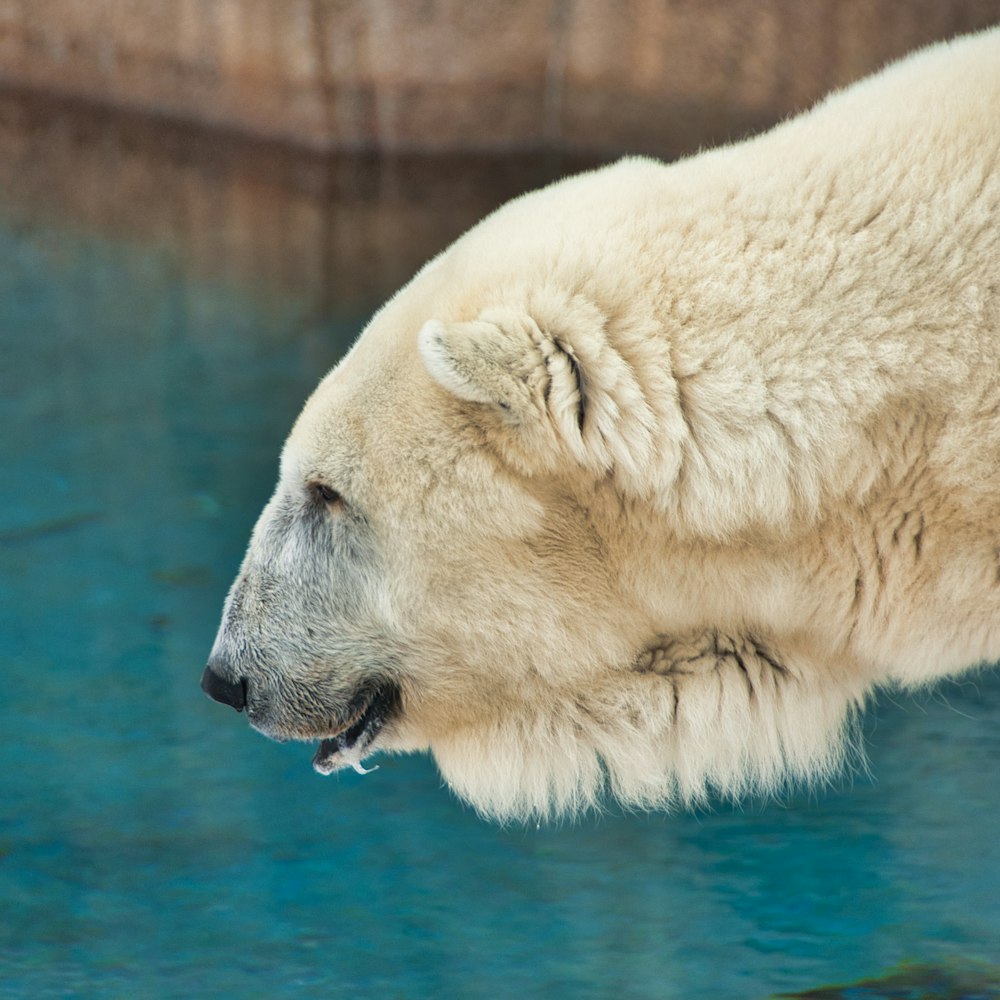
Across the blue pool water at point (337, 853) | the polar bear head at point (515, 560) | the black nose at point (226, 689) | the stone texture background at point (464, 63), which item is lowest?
the blue pool water at point (337, 853)

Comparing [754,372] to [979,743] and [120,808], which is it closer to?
[979,743]

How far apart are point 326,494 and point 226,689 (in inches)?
18.6

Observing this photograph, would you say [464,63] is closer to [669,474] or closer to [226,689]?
[226,689]

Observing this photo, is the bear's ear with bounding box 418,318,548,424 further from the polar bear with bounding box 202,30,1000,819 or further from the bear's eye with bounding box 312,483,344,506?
the bear's eye with bounding box 312,483,344,506

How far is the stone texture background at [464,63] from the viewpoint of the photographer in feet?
23.2

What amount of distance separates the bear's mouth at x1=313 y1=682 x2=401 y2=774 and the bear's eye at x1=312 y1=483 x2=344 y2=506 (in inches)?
15.5

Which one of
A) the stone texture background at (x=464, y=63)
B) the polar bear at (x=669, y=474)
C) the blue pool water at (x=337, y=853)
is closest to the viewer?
the polar bear at (x=669, y=474)

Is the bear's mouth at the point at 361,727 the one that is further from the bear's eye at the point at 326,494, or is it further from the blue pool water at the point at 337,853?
the blue pool water at the point at 337,853

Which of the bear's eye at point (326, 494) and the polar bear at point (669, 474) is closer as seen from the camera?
the polar bear at point (669, 474)

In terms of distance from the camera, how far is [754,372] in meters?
2.17

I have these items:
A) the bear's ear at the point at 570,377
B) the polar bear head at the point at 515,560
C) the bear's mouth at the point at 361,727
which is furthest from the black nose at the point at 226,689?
the bear's ear at the point at 570,377

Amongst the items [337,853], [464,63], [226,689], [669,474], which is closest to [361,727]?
[226,689]

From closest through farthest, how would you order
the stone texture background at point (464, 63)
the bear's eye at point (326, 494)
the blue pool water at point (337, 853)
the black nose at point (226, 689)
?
the bear's eye at point (326, 494)
the black nose at point (226, 689)
the blue pool water at point (337, 853)
the stone texture background at point (464, 63)

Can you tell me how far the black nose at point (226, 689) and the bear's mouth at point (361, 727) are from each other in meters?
0.20
